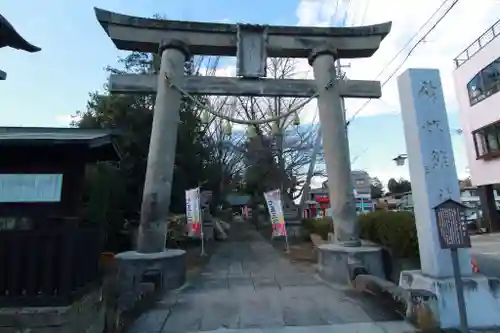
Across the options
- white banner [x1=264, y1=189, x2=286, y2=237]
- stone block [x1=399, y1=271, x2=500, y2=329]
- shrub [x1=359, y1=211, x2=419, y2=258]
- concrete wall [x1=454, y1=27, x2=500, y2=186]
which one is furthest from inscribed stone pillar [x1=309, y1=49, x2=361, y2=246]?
concrete wall [x1=454, y1=27, x2=500, y2=186]

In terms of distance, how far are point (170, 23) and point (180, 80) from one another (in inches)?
65.7

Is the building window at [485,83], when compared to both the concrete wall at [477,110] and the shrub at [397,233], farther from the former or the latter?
the shrub at [397,233]

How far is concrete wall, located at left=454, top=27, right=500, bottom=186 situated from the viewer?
19594 millimetres

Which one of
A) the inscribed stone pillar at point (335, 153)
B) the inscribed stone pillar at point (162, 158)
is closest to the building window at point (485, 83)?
the inscribed stone pillar at point (335, 153)

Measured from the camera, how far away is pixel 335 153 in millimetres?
8703

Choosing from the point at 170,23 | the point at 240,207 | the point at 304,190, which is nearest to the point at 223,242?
the point at 304,190

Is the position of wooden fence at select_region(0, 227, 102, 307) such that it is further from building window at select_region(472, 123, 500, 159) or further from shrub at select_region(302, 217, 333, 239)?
building window at select_region(472, 123, 500, 159)

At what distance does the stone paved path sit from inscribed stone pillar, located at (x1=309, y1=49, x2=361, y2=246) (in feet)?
5.13

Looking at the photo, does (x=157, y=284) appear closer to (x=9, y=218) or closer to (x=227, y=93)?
(x=9, y=218)

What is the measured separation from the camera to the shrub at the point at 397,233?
25.2 feet

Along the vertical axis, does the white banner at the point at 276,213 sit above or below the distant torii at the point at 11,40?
below

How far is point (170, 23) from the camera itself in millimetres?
8844

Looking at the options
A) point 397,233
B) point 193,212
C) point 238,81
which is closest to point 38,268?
point 238,81

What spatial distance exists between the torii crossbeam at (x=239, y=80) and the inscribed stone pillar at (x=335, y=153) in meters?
0.03
